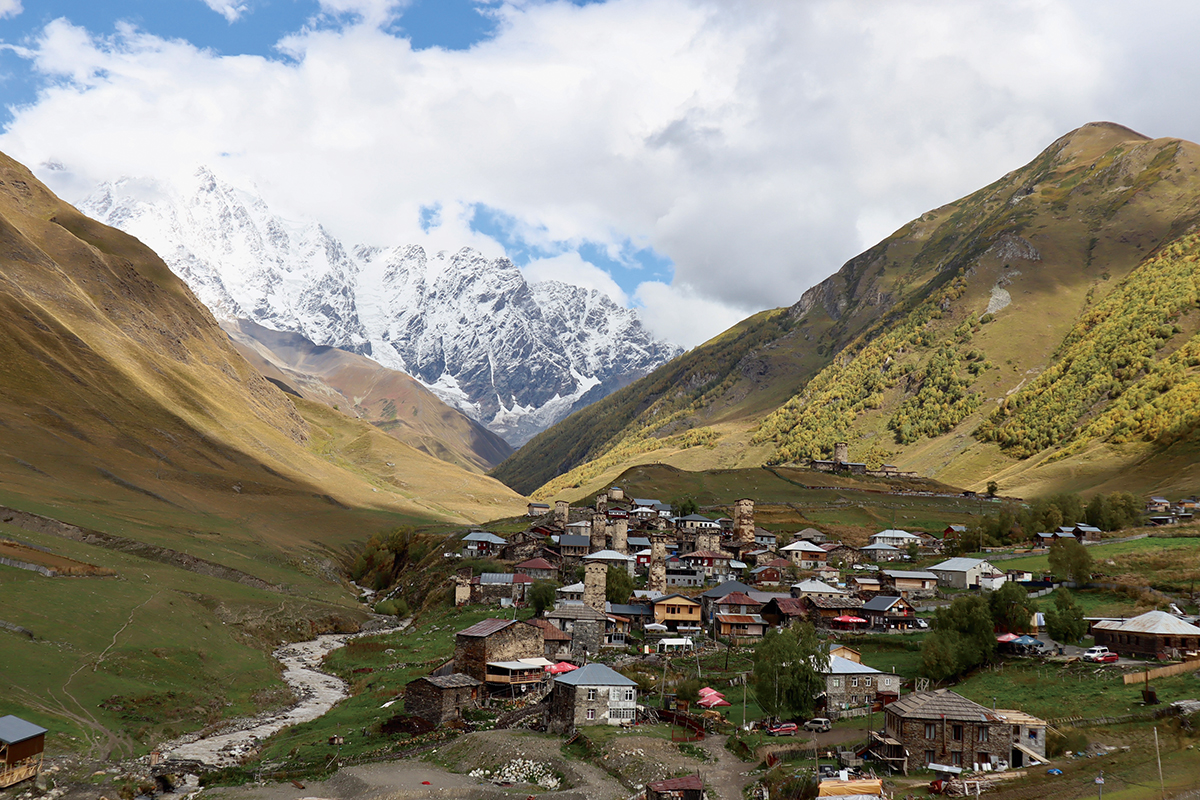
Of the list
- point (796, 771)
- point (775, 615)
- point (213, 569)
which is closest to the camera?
point (796, 771)

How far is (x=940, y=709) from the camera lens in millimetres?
45562

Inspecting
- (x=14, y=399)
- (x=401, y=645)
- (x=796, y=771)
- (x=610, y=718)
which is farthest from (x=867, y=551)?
(x=14, y=399)

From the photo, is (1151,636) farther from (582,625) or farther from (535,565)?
(535,565)

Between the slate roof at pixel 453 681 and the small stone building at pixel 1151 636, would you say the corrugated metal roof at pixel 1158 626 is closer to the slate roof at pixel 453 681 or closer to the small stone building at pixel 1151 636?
the small stone building at pixel 1151 636

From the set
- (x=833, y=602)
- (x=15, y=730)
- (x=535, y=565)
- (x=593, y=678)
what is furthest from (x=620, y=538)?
(x=15, y=730)

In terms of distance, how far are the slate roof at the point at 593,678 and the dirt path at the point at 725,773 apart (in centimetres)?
702

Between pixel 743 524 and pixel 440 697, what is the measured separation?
77.6 m

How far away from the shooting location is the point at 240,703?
72438mm

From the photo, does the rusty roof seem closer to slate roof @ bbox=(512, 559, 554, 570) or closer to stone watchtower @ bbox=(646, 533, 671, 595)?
stone watchtower @ bbox=(646, 533, 671, 595)

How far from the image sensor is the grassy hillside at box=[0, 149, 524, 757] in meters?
65.7

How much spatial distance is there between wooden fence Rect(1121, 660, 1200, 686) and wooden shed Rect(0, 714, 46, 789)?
6074 cm

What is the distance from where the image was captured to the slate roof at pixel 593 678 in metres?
57.3

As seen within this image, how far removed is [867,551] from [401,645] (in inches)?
2482

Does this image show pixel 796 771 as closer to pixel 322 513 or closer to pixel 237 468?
pixel 322 513
